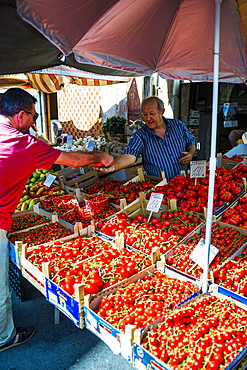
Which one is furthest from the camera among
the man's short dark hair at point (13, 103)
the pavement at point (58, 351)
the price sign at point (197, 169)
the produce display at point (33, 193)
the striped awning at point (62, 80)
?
the striped awning at point (62, 80)

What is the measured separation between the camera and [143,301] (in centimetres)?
208

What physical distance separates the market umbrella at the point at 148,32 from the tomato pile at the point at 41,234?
167 cm

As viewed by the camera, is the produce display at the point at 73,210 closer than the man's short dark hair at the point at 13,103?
No

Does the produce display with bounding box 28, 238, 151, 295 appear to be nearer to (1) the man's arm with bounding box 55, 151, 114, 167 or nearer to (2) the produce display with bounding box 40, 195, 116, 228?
(2) the produce display with bounding box 40, 195, 116, 228

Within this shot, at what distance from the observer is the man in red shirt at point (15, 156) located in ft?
7.93

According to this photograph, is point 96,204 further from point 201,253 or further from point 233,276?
point 233,276

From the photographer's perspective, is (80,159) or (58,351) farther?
(58,351)

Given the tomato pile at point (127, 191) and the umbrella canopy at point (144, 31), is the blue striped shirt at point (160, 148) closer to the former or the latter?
the tomato pile at point (127, 191)

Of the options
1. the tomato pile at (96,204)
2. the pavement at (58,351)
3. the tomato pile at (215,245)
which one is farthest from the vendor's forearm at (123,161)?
the pavement at (58,351)

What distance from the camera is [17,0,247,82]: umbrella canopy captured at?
2.65 metres

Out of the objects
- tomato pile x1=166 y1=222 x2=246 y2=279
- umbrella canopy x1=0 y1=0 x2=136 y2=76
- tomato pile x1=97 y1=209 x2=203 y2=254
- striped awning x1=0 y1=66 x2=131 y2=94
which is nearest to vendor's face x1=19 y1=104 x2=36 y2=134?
tomato pile x1=97 y1=209 x2=203 y2=254

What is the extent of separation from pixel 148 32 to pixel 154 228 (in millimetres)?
2258

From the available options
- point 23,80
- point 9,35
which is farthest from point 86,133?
point 9,35

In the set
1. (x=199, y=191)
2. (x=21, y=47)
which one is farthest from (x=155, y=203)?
(x=21, y=47)
